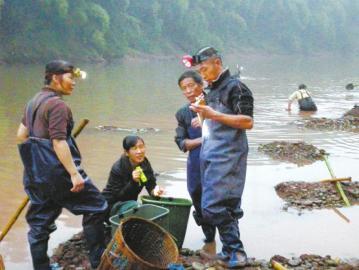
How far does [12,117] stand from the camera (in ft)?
45.9

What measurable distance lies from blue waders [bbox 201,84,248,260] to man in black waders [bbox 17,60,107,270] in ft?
3.10

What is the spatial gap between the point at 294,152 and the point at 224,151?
597 centimetres

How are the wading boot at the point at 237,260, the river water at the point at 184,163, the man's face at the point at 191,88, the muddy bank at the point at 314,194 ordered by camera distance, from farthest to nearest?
the muddy bank at the point at 314,194 < the river water at the point at 184,163 < the man's face at the point at 191,88 < the wading boot at the point at 237,260

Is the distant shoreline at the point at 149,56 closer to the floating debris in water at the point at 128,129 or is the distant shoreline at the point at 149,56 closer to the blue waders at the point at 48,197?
the floating debris in water at the point at 128,129

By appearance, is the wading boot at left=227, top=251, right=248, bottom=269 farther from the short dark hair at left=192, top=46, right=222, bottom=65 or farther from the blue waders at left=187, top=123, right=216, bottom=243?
the short dark hair at left=192, top=46, right=222, bottom=65

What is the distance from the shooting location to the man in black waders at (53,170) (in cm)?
394

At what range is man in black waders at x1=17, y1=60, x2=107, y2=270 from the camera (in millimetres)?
3941

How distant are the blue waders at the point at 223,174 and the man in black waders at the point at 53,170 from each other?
0.94 meters

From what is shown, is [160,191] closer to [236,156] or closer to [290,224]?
[236,156]

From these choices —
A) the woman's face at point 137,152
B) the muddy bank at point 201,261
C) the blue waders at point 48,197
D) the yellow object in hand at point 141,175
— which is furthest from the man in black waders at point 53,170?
the woman's face at point 137,152

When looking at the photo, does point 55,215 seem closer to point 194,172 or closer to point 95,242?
point 95,242

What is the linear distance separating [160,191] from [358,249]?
2124mm

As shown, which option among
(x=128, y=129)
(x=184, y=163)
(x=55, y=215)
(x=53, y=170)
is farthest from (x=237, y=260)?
(x=128, y=129)

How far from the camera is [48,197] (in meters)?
4.12
